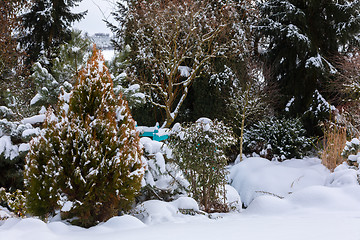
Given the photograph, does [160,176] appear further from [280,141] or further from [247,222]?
[280,141]

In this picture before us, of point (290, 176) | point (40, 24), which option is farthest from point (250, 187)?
point (40, 24)

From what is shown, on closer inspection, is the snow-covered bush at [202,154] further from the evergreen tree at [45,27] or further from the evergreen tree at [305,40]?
the evergreen tree at [45,27]

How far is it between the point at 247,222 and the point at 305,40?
8.12 m

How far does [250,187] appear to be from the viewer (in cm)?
637

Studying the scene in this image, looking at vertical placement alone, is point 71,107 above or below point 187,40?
below

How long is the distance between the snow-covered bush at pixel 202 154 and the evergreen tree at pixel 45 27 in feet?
37.9

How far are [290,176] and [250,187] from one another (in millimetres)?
904

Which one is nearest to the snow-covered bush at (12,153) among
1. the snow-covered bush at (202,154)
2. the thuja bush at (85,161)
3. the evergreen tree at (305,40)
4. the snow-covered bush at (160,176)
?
the thuja bush at (85,161)

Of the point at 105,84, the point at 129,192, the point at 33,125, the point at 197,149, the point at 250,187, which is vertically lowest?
the point at 250,187

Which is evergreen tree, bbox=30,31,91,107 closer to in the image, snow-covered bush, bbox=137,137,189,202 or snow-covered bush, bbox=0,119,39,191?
snow-covered bush, bbox=0,119,39,191

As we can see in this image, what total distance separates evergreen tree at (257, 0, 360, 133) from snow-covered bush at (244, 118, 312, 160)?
148 centimetres

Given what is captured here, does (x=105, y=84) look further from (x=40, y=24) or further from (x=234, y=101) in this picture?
(x=40, y=24)

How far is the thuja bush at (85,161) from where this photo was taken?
2629 millimetres

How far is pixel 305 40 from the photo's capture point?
9.58 meters
